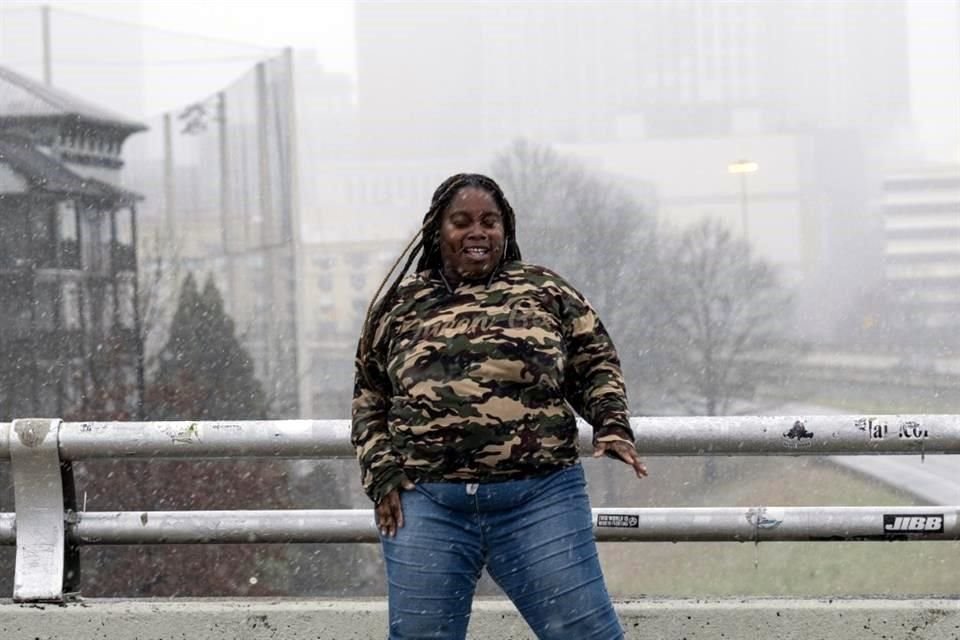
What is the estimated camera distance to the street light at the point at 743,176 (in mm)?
12164

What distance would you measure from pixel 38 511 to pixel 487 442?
5.79 ft

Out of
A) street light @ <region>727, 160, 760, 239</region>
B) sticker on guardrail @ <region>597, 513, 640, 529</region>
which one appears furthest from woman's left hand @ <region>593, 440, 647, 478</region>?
street light @ <region>727, 160, 760, 239</region>

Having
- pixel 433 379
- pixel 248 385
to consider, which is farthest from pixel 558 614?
pixel 248 385

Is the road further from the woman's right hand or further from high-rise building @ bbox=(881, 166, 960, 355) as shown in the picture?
the woman's right hand

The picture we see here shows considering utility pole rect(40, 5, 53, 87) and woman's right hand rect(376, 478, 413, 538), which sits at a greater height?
utility pole rect(40, 5, 53, 87)

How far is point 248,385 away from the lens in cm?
1109

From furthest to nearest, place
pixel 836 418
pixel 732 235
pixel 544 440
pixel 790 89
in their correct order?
pixel 790 89 → pixel 732 235 → pixel 836 418 → pixel 544 440

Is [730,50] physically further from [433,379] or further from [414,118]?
[433,379]

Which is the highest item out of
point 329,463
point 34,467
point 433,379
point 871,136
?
point 871,136

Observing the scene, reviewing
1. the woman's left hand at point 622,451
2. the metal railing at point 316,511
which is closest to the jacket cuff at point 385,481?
the woman's left hand at point 622,451

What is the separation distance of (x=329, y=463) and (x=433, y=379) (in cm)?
790

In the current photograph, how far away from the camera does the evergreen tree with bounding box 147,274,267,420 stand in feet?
34.3

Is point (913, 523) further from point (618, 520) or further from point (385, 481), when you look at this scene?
point (385, 481)

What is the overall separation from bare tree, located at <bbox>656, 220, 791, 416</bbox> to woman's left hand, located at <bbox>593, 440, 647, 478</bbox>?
28.9 ft
